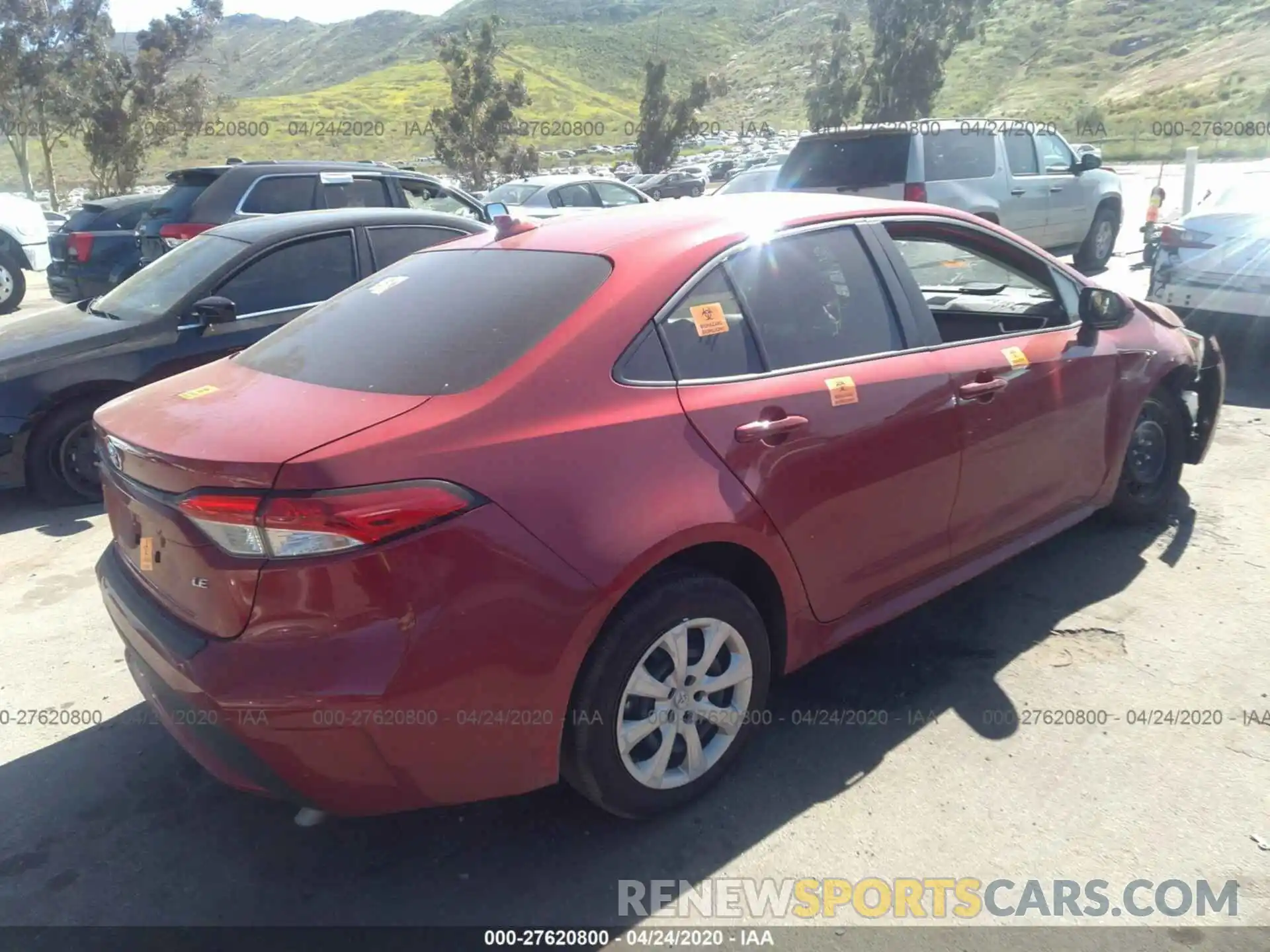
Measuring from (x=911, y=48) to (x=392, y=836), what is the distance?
36026 mm

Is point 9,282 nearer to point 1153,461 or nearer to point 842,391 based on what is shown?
point 842,391

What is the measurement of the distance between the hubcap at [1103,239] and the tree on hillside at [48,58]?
2563cm

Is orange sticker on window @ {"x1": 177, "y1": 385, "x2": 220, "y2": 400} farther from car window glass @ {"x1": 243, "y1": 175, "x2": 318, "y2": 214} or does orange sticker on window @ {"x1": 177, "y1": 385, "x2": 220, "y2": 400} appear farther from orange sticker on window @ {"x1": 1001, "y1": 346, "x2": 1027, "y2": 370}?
car window glass @ {"x1": 243, "y1": 175, "x2": 318, "y2": 214}

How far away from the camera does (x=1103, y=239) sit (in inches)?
481

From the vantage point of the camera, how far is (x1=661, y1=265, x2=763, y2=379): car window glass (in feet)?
8.93

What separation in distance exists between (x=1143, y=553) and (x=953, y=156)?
6391mm

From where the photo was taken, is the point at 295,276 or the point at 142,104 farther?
the point at 142,104

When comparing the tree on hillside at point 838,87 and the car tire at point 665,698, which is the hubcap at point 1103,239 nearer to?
the car tire at point 665,698

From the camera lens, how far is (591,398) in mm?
2490

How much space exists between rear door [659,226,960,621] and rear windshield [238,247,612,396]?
14.8 inches

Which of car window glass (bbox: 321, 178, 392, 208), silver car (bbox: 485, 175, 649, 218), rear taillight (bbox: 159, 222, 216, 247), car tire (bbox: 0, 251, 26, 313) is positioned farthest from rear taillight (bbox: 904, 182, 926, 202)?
car tire (bbox: 0, 251, 26, 313)

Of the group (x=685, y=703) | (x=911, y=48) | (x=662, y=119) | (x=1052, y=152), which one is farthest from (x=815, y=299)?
(x=911, y=48)

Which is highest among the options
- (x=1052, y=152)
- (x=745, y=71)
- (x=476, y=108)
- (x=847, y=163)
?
(x=745, y=71)

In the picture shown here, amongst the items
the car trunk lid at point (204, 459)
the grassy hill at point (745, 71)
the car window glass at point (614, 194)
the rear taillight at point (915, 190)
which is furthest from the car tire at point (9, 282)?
the grassy hill at point (745, 71)
